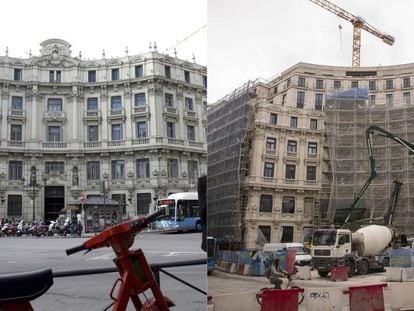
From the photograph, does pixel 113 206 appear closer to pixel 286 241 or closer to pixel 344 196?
pixel 286 241

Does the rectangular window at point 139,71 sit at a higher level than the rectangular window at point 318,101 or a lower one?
lower

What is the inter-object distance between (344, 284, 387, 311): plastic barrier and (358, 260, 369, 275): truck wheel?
0.28 feet

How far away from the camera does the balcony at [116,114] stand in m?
2.00

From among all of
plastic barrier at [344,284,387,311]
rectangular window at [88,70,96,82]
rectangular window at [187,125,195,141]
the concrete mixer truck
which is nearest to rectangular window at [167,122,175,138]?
rectangular window at [187,125,195,141]

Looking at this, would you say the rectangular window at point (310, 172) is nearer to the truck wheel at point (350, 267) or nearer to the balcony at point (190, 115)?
the truck wheel at point (350, 267)

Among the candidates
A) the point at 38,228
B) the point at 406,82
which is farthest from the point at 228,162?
the point at 406,82

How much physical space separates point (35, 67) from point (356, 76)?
6.33ft

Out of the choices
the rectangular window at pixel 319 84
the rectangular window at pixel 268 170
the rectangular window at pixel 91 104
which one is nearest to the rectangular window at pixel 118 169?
the rectangular window at pixel 91 104

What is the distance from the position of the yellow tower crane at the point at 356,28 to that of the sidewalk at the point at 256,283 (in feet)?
4.05

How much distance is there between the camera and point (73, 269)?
2.05 meters

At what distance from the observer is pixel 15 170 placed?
1.85 metres

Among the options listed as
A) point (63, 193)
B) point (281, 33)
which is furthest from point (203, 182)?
point (281, 33)

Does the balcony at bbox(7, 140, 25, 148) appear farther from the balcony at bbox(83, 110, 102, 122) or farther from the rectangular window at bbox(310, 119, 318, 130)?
the rectangular window at bbox(310, 119, 318, 130)

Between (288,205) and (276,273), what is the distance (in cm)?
35
